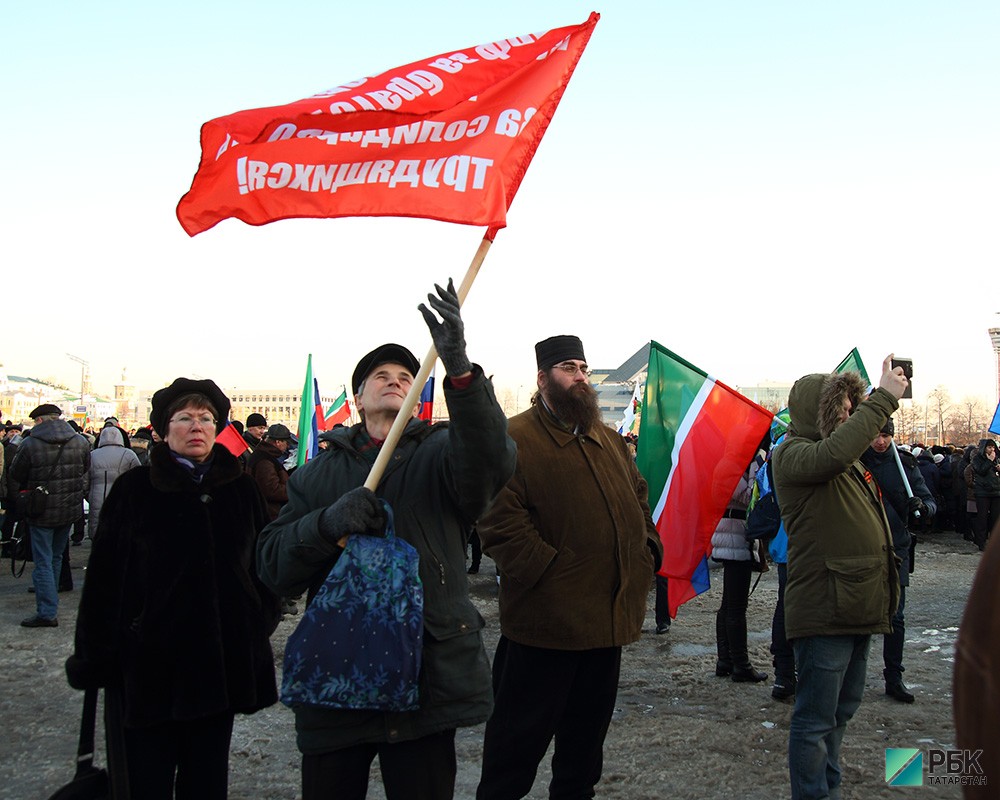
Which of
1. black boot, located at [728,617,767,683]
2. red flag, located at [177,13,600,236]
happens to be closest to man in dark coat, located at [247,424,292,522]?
black boot, located at [728,617,767,683]

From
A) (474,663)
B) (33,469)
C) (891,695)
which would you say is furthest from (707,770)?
(33,469)

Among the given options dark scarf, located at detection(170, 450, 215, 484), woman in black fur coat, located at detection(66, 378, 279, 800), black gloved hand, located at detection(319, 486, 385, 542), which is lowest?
woman in black fur coat, located at detection(66, 378, 279, 800)

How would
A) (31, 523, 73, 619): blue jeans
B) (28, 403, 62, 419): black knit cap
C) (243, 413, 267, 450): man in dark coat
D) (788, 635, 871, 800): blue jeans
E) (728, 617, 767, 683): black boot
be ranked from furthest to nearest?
(243, 413, 267, 450): man in dark coat, (28, 403, 62, 419): black knit cap, (31, 523, 73, 619): blue jeans, (728, 617, 767, 683): black boot, (788, 635, 871, 800): blue jeans

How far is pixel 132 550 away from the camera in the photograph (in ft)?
11.7

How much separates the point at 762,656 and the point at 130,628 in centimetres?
549

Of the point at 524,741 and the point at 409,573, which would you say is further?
the point at 524,741

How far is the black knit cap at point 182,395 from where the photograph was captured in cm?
383

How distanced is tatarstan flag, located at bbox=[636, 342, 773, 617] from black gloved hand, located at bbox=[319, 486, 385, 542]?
341 cm

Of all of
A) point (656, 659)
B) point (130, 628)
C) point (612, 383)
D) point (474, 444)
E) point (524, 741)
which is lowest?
point (656, 659)

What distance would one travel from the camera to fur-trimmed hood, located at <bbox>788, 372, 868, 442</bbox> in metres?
4.30

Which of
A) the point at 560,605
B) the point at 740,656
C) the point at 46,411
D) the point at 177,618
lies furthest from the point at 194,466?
the point at 46,411

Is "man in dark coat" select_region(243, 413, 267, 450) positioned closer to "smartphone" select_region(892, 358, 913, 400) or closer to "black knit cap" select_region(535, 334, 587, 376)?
"black knit cap" select_region(535, 334, 587, 376)

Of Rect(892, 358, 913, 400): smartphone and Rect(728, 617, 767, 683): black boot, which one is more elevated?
Rect(892, 358, 913, 400): smartphone

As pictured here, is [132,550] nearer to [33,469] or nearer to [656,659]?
[656,659]
